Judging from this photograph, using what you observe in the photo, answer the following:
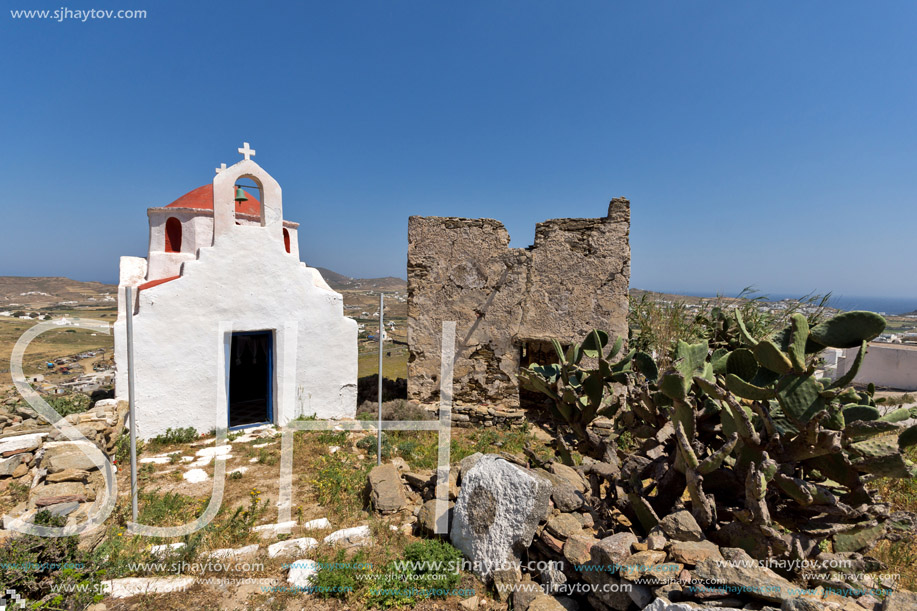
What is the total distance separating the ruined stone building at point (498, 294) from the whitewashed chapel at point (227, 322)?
158 cm

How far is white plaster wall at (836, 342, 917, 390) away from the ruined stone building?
8570 millimetres

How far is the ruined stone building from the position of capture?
731 cm

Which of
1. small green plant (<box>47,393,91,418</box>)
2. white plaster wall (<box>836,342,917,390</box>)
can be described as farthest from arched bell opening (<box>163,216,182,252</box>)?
white plaster wall (<box>836,342,917,390</box>)

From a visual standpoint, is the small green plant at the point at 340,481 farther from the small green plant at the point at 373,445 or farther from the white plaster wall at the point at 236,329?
the white plaster wall at the point at 236,329

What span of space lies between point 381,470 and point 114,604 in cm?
246

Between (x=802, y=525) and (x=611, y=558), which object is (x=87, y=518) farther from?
(x=802, y=525)

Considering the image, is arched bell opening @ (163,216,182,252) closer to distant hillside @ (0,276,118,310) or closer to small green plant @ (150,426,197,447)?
small green plant @ (150,426,197,447)

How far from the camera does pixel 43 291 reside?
27094mm

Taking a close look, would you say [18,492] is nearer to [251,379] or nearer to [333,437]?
[333,437]

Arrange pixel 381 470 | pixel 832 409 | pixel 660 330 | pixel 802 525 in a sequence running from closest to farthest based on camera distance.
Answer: pixel 832 409 < pixel 802 525 < pixel 381 470 < pixel 660 330

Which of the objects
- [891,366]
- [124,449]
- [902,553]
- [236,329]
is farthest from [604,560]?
[891,366]

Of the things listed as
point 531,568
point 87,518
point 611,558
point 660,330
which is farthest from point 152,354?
point 660,330

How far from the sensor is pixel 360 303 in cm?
844

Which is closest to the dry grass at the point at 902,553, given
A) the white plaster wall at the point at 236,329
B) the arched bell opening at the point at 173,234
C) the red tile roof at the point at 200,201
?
the white plaster wall at the point at 236,329
